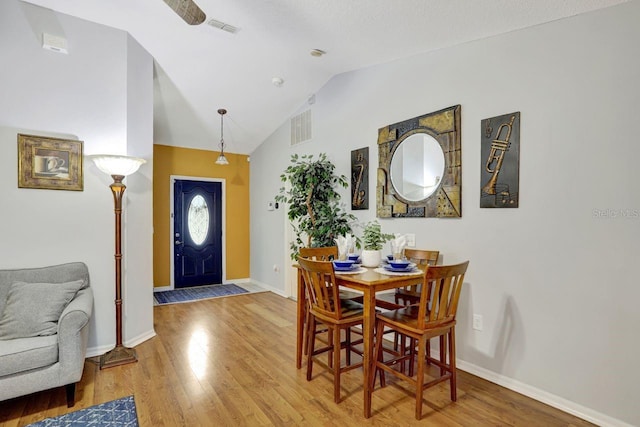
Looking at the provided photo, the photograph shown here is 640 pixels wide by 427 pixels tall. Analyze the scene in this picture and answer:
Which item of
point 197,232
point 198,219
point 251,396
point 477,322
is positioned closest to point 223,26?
point 251,396

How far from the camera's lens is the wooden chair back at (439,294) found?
2055 millimetres

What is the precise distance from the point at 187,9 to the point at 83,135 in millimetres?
1883

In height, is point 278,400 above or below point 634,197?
below

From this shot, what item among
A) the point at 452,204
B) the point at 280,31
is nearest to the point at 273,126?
the point at 280,31

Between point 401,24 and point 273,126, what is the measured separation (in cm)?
315

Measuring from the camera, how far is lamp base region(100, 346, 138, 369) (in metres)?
2.87

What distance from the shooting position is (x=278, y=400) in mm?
2352

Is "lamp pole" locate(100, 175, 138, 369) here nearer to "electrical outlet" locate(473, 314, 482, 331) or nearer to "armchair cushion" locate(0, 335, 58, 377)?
"armchair cushion" locate(0, 335, 58, 377)

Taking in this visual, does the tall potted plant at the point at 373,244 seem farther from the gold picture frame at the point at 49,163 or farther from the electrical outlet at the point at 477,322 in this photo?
the gold picture frame at the point at 49,163

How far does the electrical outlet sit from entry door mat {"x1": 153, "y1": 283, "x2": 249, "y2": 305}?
3.93 metres

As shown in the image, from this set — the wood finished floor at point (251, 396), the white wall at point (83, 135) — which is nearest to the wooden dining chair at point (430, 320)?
the wood finished floor at point (251, 396)

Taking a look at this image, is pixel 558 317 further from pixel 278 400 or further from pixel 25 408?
pixel 25 408

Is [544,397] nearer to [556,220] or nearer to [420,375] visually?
[420,375]

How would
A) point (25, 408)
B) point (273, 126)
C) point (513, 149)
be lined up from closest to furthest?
1. point (25, 408)
2. point (513, 149)
3. point (273, 126)
